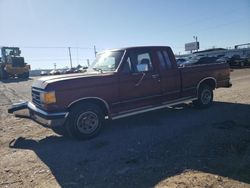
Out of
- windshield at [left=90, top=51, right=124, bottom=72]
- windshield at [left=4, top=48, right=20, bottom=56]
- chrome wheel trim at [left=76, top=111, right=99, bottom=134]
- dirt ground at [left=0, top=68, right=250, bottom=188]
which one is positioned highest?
windshield at [left=4, top=48, right=20, bottom=56]

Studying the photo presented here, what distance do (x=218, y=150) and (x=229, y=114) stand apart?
306 centimetres

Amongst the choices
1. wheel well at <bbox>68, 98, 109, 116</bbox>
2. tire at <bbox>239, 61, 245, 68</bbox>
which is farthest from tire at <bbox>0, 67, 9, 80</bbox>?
wheel well at <bbox>68, 98, 109, 116</bbox>

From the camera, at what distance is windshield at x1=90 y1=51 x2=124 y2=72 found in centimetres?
716

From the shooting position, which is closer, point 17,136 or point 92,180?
point 92,180

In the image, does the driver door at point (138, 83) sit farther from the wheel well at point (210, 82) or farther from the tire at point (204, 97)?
the wheel well at point (210, 82)

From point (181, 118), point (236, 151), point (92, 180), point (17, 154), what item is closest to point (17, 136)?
point (17, 154)

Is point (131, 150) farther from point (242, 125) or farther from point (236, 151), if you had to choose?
point (242, 125)

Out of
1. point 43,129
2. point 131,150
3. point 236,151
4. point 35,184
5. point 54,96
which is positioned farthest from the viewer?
point 43,129

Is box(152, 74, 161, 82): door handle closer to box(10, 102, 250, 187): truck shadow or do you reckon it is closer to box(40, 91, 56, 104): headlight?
box(10, 102, 250, 187): truck shadow

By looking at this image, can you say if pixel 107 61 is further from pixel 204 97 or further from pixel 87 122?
pixel 204 97

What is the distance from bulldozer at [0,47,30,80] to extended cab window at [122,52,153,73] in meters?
30.2

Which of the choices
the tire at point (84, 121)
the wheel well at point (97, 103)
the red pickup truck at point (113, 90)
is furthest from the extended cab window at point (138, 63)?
the tire at point (84, 121)

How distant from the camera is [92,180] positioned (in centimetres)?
437

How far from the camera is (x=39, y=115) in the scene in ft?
20.8
